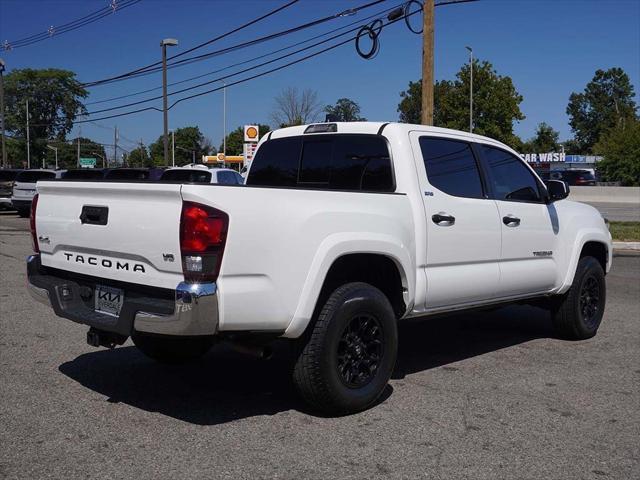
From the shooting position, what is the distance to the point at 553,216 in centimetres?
642

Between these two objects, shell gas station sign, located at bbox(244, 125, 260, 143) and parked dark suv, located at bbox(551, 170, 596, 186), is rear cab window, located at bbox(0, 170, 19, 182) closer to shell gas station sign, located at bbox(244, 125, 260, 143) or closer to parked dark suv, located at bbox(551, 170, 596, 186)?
shell gas station sign, located at bbox(244, 125, 260, 143)

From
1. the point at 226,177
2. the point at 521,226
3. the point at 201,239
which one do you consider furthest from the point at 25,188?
the point at 201,239

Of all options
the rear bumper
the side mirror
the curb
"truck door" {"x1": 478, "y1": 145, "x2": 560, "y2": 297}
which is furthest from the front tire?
the curb

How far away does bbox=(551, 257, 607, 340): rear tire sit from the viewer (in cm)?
672

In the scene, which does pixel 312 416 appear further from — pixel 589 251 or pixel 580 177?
pixel 580 177

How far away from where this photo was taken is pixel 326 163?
562 cm

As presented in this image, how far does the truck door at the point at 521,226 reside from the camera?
229 inches

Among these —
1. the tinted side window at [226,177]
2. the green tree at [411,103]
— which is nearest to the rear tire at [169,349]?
the tinted side window at [226,177]

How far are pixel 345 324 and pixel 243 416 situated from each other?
0.92m

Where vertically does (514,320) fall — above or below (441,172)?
below

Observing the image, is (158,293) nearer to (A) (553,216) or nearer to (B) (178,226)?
(B) (178,226)

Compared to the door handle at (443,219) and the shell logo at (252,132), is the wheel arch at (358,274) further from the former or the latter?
the shell logo at (252,132)

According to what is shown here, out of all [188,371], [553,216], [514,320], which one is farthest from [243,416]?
[514,320]

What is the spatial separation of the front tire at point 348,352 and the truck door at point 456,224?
582mm
